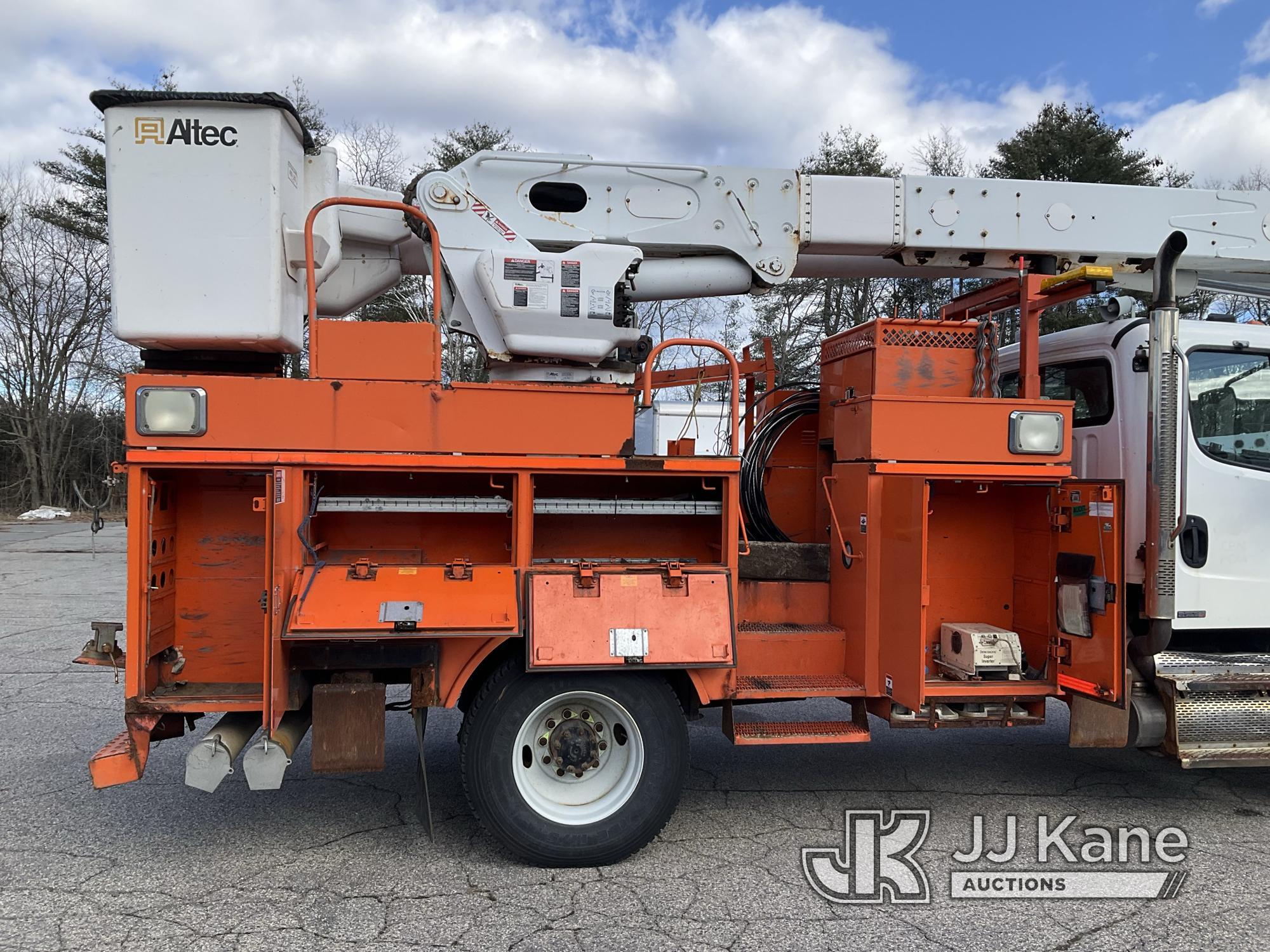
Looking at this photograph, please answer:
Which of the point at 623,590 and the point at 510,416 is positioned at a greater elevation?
the point at 510,416

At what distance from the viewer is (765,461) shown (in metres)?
5.26

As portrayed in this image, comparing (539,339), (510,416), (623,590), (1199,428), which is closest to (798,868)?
(623,590)

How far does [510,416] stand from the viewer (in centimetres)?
400

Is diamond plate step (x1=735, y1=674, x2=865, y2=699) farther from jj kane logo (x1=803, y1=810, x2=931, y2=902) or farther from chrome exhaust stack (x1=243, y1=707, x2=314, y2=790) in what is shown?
chrome exhaust stack (x1=243, y1=707, x2=314, y2=790)

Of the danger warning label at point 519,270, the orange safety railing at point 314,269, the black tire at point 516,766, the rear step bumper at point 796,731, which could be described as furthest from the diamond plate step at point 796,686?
the danger warning label at point 519,270

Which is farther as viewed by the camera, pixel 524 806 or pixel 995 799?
pixel 995 799

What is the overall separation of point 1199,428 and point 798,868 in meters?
3.09

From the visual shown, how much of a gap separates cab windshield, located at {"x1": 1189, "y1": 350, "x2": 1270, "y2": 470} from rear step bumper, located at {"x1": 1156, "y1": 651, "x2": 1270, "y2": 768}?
3.68 ft

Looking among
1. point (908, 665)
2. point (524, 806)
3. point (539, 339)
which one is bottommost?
point (524, 806)

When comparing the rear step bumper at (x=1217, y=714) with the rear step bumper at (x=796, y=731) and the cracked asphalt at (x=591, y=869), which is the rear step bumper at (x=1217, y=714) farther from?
the rear step bumper at (x=796, y=731)

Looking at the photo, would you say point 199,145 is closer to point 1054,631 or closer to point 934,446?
point 934,446

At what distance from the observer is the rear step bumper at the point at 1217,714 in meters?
4.31

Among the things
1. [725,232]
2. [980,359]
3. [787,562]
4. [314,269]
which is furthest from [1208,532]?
[314,269]

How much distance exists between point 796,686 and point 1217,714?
82.6 inches
